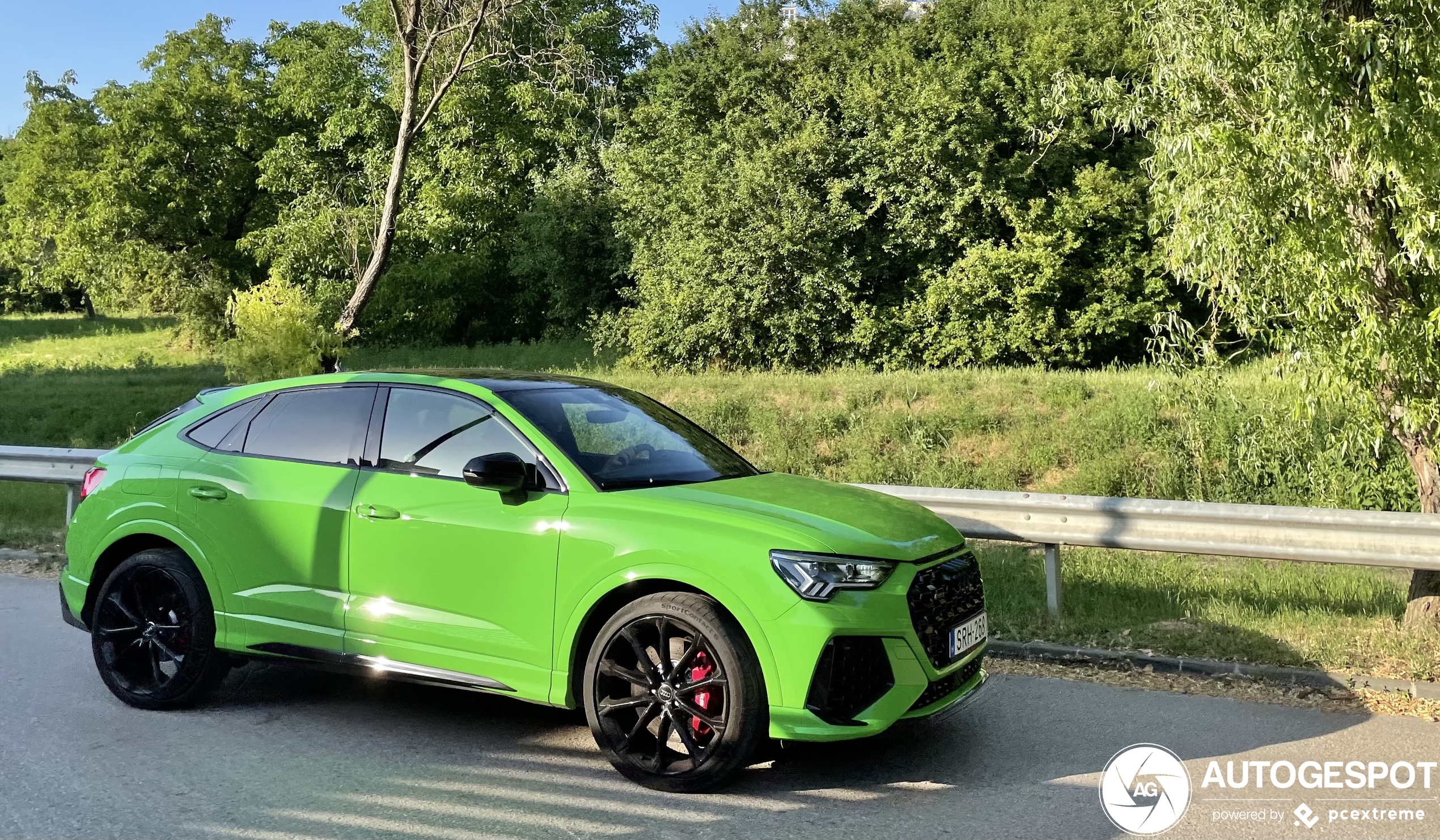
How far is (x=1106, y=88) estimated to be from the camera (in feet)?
25.5

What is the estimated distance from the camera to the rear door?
17.7 feet

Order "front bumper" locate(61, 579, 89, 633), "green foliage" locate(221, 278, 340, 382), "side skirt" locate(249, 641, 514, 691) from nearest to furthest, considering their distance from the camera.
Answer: "side skirt" locate(249, 641, 514, 691), "front bumper" locate(61, 579, 89, 633), "green foliage" locate(221, 278, 340, 382)

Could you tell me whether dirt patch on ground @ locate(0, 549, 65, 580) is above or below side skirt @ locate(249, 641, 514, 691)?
below

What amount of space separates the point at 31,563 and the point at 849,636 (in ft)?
28.8

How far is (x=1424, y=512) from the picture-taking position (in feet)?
23.1

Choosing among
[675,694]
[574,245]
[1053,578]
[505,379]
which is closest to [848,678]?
[675,694]

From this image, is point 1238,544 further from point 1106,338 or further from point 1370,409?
point 1106,338

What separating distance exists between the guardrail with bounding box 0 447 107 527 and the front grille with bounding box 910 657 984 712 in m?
8.87

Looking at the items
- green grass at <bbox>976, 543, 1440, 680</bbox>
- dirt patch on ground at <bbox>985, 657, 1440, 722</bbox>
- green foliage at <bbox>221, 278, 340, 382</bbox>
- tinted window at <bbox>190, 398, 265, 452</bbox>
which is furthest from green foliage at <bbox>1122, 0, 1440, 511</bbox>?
green foliage at <bbox>221, 278, 340, 382</bbox>

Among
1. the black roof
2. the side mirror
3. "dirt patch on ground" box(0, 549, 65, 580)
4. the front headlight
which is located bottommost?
"dirt patch on ground" box(0, 549, 65, 580)

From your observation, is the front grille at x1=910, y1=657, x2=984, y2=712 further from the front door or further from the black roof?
the black roof

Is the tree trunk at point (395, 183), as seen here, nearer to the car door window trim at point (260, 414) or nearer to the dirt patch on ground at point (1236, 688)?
the car door window trim at point (260, 414)

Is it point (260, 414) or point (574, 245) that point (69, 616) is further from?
point (574, 245)


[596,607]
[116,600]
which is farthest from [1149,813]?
[116,600]
